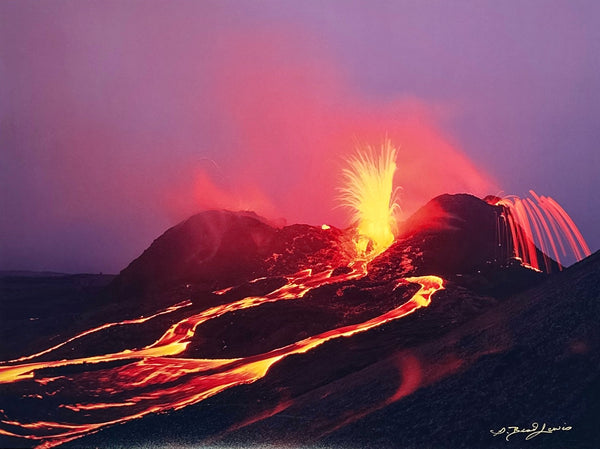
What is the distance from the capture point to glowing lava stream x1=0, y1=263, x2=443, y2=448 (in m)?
14.8

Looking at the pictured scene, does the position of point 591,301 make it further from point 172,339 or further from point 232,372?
point 172,339

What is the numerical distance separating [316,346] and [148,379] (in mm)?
5036

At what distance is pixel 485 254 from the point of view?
25.9 metres

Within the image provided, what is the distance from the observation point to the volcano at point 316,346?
1187cm

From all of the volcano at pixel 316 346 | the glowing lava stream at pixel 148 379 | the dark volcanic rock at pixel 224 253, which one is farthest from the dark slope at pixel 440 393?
the dark volcanic rock at pixel 224 253

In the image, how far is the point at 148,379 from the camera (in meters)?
17.2

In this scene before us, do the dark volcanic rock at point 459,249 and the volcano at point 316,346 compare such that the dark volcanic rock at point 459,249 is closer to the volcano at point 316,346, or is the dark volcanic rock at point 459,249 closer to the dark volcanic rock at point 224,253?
the volcano at point 316,346

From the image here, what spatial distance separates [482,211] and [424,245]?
4163 mm

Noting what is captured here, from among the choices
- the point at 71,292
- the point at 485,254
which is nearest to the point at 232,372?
the point at 485,254
